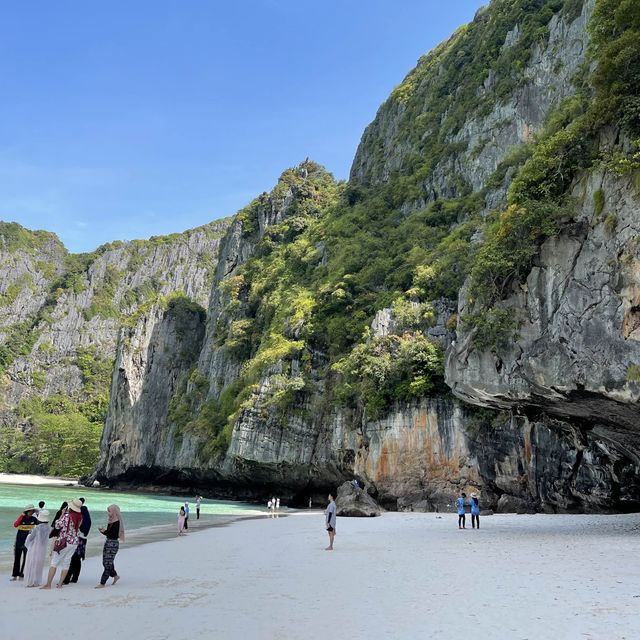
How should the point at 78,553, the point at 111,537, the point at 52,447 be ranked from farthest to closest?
the point at 52,447, the point at 78,553, the point at 111,537

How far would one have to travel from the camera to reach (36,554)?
28.0 ft

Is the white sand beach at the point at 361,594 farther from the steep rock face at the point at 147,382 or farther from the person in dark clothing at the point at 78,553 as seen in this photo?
the steep rock face at the point at 147,382

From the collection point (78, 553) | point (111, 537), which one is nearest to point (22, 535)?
point (78, 553)

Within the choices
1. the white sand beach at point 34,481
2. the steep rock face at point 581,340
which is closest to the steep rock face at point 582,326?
the steep rock face at point 581,340

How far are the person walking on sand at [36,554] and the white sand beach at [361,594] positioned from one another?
13.1 inches

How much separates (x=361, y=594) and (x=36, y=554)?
203 inches

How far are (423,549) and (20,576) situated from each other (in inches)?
317

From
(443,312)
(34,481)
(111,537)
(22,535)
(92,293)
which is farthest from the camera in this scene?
(92,293)

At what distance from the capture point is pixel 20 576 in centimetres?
952

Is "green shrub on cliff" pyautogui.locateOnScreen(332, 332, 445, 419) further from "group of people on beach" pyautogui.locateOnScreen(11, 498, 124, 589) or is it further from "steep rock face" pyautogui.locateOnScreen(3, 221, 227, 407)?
"steep rock face" pyautogui.locateOnScreen(3, 221, 227, 407)

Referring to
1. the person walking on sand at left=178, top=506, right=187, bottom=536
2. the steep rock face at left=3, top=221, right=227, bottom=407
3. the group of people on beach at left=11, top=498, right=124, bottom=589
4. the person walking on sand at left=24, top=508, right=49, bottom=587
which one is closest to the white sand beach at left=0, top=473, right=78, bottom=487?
the steep rock face at left=3, top=221, right=227, bottom=407

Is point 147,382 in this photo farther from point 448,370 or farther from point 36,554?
point 36,554

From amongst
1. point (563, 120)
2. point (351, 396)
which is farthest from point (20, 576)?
point (351, 396)

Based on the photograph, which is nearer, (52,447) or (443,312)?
(443,312)
